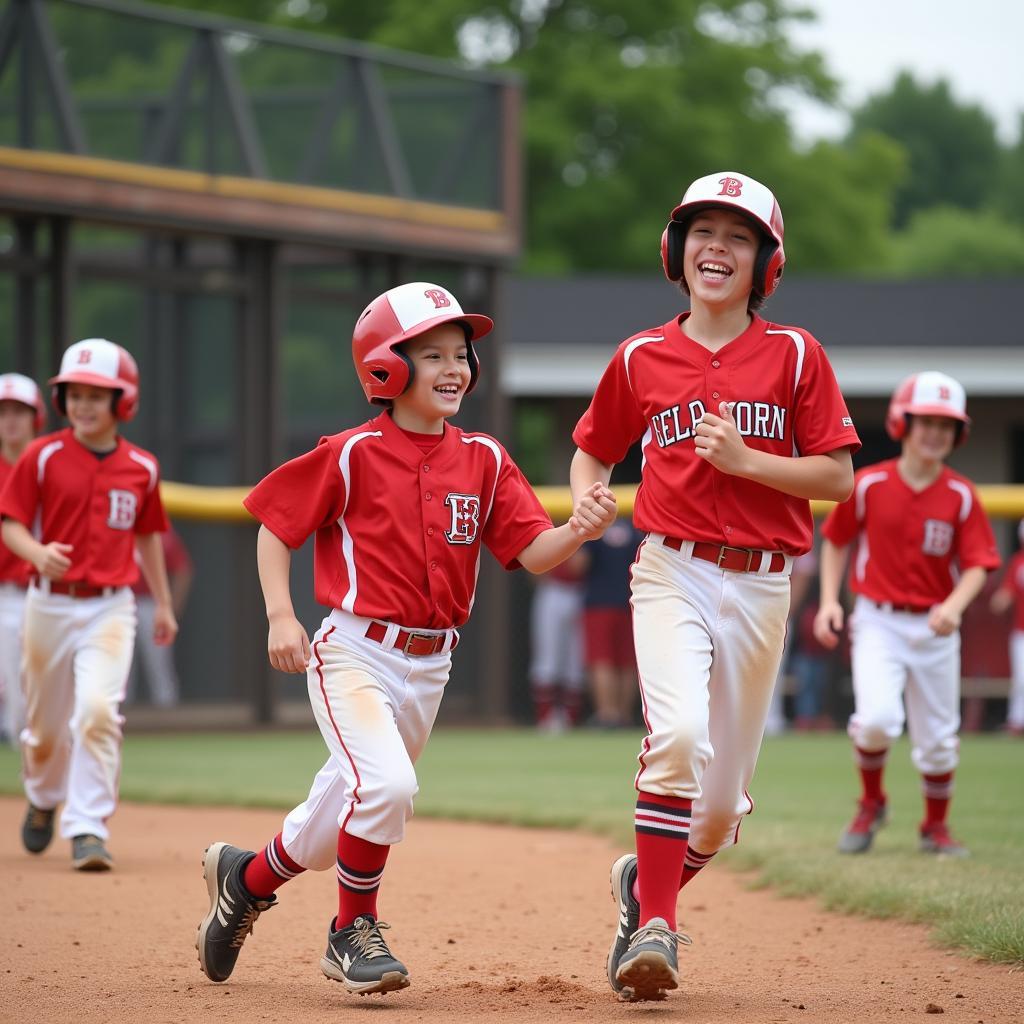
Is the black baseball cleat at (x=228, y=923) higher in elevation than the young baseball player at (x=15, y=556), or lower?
lower

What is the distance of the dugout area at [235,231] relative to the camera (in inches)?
531

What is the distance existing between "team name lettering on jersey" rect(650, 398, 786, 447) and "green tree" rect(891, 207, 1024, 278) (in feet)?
142

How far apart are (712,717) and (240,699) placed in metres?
10.7

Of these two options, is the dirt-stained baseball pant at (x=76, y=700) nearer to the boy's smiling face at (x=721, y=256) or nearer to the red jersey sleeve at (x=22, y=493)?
the red jersey sleeve at (x=22, y=493)

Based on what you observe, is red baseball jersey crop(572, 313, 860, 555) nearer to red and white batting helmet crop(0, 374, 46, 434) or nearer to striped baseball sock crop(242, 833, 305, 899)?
striped baseball sock crop(242, 833, 305, 899)

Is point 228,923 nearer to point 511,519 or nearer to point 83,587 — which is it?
point 511,519

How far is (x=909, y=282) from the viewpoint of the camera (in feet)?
68.4

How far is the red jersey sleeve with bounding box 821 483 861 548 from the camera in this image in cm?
750

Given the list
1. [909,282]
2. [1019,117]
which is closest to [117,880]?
[909,282]

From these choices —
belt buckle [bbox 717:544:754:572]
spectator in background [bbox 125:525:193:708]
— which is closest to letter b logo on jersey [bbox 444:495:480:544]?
belt buckle [bbox 717:544:754:572]

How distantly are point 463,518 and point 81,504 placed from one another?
9.59 feet

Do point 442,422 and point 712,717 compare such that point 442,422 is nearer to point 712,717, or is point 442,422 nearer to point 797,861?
point 712,717

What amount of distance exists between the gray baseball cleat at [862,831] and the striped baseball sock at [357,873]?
3.29 meters

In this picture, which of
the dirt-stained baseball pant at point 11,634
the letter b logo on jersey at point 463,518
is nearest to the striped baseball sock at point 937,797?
the letter b logo on jersey at point 463,518
